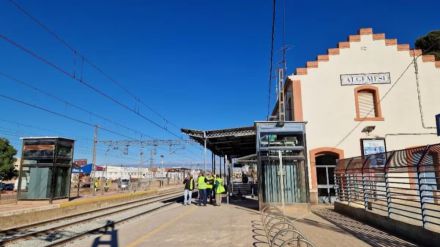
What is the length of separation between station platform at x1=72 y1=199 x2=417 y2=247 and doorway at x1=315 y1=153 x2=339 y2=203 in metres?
5.30

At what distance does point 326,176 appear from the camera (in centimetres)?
1933

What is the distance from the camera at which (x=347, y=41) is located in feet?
64.5

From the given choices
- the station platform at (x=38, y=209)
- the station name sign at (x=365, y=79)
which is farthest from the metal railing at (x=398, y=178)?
the station platform at (x=38, y=209)

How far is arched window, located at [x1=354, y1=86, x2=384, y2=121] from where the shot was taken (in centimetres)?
1884

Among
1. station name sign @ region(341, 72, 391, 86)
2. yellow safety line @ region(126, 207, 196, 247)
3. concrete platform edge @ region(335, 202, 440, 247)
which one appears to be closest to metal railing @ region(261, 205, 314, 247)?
concrete platform edge @ region(335, 202, 440, 247)

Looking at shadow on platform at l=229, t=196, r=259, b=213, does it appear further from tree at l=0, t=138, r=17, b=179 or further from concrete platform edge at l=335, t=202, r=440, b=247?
tree at l=0, t=138, r=17, b=179

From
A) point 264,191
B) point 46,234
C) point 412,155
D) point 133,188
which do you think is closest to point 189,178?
point 264,191

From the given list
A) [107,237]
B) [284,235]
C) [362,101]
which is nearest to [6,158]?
[107,237]

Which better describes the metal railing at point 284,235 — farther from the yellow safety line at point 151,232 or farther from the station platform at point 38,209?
the station platform at point 38,209

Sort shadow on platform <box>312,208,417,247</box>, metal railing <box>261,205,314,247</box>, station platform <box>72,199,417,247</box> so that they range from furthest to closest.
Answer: station platform <box>72,199,417,247</box> → shadow on platform <box>312,208,417,247</box> → metal railing <box>261,205,314,247</box>

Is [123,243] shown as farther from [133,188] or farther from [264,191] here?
[133,188]

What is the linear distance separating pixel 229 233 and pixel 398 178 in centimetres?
547

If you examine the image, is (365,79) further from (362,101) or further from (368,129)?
(368,129)

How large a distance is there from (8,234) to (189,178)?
9.61 meters
